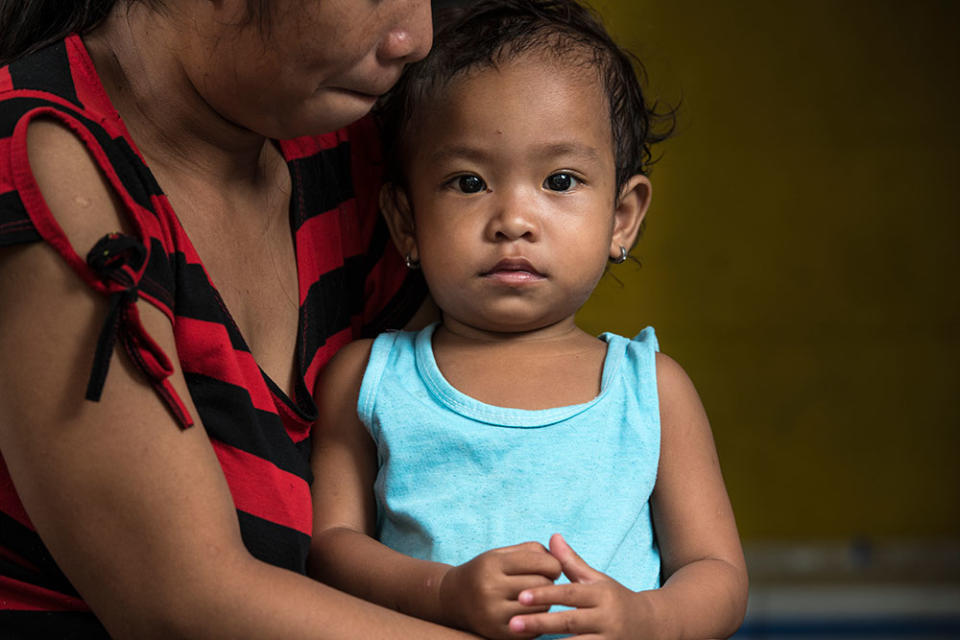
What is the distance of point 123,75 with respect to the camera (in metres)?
1.06

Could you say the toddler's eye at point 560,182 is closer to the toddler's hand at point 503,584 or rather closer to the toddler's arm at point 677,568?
the toddler's arm at point 677,568

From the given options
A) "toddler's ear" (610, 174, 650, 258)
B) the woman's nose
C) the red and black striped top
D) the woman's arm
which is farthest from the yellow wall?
the woman's arm

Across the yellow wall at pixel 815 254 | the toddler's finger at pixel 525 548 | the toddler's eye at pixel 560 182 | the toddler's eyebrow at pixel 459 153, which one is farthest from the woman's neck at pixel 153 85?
the yellow wall at pixel 815 254

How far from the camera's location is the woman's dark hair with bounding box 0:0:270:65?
107 cm

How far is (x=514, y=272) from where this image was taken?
4.02 ft

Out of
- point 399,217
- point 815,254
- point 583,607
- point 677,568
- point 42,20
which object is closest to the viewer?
point 583,607

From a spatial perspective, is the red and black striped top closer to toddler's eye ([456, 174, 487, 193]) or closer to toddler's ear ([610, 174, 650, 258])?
toddler's eye ([456, 174, 487, 193])

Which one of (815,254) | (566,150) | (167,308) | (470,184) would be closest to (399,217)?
(470,184)

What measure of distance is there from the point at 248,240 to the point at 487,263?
27cm

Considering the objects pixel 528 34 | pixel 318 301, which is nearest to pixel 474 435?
pixel 318 301

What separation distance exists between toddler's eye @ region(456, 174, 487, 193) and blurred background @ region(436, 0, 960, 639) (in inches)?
101

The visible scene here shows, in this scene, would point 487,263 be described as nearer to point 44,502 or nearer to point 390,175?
point 390,175

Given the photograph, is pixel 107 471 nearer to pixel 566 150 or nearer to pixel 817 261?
pixel 566 150

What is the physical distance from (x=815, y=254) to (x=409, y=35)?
120 inches
